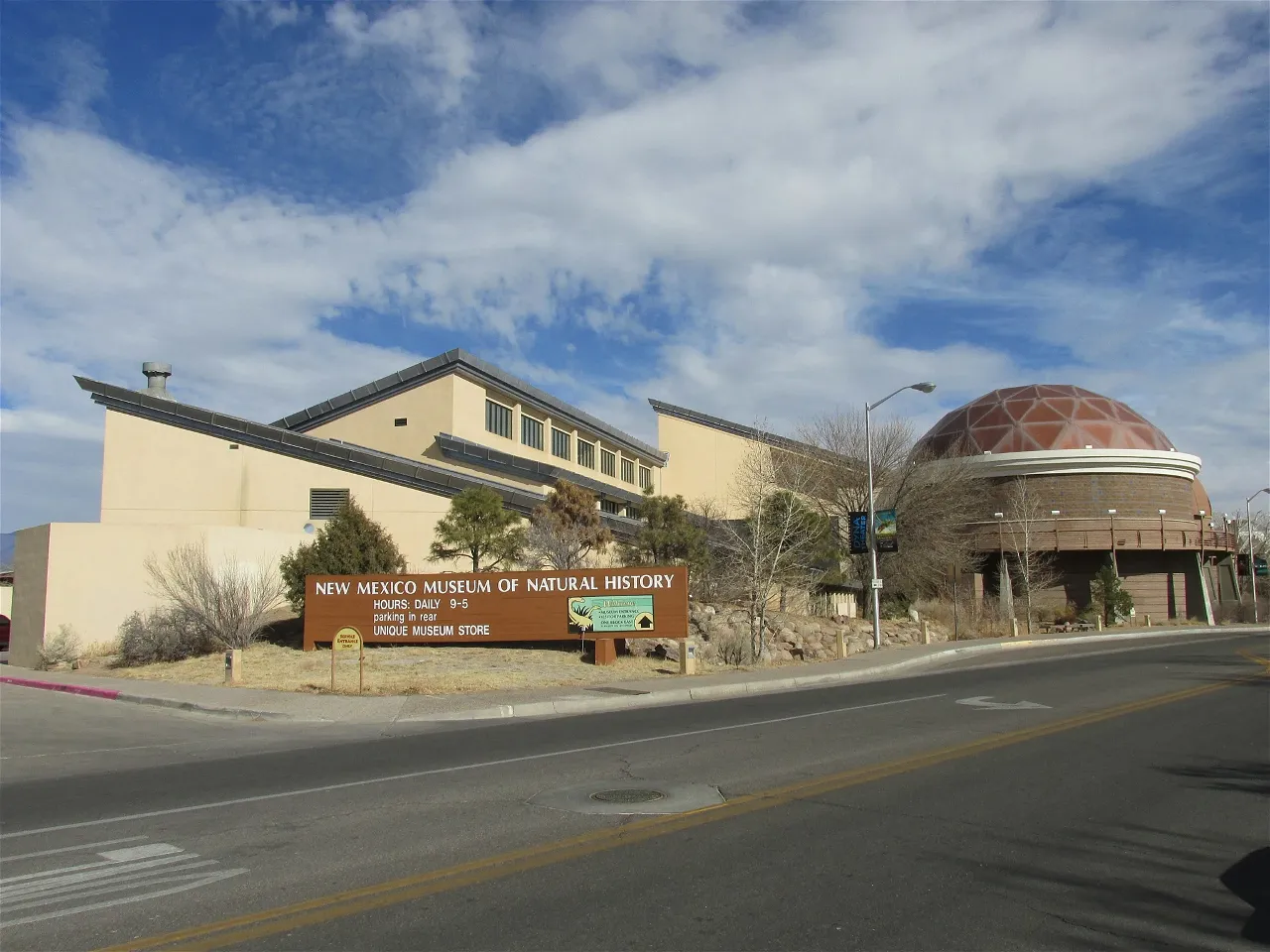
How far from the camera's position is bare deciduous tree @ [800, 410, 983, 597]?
1674 inches

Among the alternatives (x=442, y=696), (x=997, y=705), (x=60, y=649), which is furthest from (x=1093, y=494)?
(x=60, y=649)

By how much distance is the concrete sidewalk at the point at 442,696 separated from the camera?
16.5 m

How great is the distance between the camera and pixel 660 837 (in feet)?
24.0

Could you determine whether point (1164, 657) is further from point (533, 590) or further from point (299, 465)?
point (299, 465)

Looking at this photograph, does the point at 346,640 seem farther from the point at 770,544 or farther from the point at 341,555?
the point at 770,544

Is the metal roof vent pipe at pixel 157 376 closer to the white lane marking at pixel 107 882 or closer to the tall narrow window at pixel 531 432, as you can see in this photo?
the tall narrow window at pixel 531 432

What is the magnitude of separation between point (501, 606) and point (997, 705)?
12562mm

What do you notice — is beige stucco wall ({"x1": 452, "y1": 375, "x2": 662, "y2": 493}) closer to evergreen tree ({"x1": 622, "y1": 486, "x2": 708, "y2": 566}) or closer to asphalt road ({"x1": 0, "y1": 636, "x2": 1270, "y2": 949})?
evergreen tree ({"x1": 622, "y1": 486, "x2": 708, "y2": 566})

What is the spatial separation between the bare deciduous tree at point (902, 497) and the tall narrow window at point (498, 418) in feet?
44.3

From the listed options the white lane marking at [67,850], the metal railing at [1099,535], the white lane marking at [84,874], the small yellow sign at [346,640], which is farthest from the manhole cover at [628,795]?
the metal railing at [1099,535]

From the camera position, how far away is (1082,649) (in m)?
32.5

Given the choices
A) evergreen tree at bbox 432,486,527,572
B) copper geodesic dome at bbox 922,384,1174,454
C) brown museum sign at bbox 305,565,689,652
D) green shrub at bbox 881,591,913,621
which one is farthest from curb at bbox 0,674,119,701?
copper geodesic dome at bbox 922,384,1174,454

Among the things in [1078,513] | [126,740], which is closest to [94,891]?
[126,740]

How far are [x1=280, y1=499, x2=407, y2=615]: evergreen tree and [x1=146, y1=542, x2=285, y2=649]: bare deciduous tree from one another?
724 millimetres
